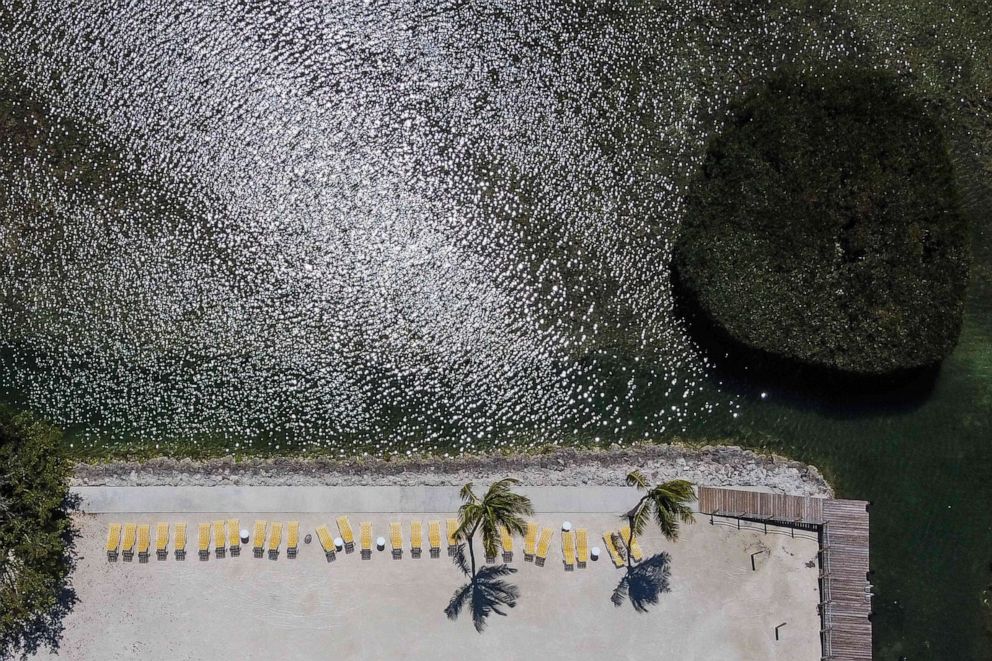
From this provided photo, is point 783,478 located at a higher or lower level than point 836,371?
lower

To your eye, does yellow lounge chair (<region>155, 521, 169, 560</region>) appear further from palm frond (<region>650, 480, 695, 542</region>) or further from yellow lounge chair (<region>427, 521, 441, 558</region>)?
palm frond (<region>650, 480, 695, 542</region>)

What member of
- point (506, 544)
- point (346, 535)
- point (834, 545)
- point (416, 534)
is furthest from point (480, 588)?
point (834, 545)

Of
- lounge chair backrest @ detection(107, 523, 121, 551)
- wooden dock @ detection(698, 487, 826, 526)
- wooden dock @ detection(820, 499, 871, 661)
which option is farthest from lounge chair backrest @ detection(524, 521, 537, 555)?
lounge chair backrest @ detection(107, 523, 121, 551)

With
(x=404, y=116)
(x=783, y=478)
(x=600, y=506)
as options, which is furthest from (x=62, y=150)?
(x=783, y=478)

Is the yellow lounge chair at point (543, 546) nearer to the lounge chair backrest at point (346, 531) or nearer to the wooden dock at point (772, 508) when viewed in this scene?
the wooden dock at point (772, 508)

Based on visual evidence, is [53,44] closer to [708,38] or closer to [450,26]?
[450,26]

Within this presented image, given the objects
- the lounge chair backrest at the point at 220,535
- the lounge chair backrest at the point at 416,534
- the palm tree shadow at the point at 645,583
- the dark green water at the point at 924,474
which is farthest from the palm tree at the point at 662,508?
the lounge chair backrest at the point at 220,535
